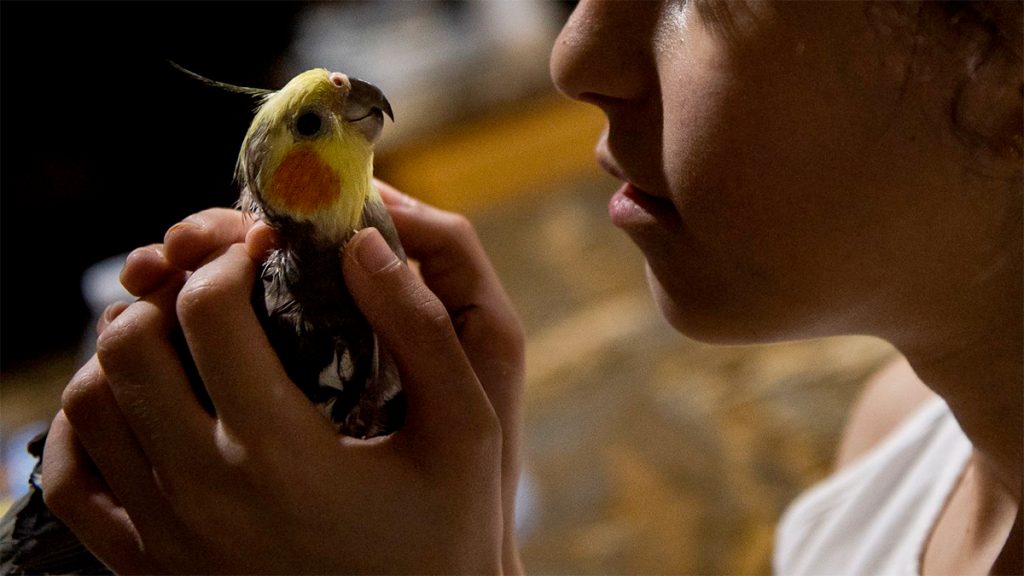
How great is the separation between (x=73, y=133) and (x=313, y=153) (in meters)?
1.47

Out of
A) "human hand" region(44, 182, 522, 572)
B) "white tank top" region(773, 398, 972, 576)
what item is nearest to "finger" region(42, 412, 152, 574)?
"human hand" region(44, 182, 522, 572)

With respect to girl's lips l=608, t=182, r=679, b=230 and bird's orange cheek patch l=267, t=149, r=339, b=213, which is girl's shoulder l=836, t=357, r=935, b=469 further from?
bird's orange cheek patch l=267, t=149, r=339, b=213

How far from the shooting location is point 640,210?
58 cm

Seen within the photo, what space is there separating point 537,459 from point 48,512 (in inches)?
23.6

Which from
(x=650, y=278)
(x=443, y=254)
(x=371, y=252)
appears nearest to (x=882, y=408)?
(x=650, y=278)

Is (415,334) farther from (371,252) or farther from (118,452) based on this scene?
(118,452)

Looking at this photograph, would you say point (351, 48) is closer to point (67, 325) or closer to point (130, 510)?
point (67, 325)

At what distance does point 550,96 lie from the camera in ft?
6.23

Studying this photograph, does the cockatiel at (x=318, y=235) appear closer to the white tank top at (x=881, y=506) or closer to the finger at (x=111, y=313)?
the finger at (x=111, y=313)

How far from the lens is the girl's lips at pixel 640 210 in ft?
1.85

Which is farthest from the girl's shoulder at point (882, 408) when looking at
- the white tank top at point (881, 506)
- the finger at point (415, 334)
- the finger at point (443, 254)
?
the finger at point (415, 334)

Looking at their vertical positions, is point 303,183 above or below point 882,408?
above

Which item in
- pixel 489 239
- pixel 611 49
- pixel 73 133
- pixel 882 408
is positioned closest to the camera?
pixel 611 49

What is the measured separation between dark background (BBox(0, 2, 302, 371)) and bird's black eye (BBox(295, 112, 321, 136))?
86 cm
